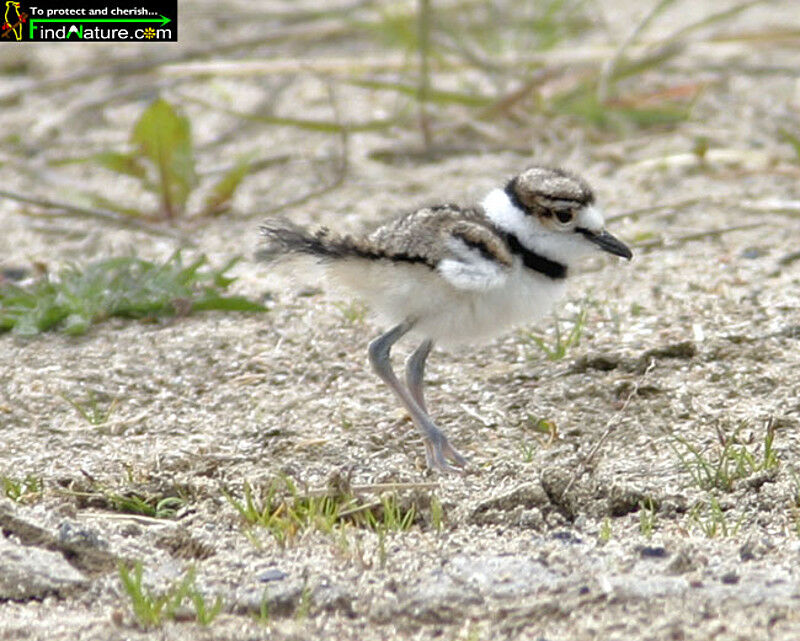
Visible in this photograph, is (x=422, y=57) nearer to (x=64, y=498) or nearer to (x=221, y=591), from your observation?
(x=64, y=498)

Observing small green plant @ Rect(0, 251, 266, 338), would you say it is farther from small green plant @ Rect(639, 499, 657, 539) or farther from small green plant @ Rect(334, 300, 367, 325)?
small green plant @ Rect(639, 499, 657, 539)

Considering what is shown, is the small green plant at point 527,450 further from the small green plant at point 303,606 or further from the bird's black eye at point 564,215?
the small green plant at point 303,606

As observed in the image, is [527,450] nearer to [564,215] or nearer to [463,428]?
[463,428]

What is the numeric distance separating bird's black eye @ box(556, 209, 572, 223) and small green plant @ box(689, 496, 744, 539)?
817 millimetres

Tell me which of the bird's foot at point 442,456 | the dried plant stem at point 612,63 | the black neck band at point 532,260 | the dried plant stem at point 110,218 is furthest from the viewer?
the dried plant stem at point 612,63

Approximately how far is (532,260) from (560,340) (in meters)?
0.38

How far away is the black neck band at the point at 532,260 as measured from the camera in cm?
314

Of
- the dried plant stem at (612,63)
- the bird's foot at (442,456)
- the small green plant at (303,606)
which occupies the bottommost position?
the small green plant at (303,606)

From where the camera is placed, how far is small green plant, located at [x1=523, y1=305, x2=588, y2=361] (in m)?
3.43

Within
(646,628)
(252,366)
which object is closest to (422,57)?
(252,366)

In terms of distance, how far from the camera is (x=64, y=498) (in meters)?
2.79

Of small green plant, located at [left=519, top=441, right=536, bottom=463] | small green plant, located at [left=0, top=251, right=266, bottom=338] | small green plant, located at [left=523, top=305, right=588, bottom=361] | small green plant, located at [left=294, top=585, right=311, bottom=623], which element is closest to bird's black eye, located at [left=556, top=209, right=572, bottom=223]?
small green plant, located at [left=523, top=305, right=588, bottom=361]

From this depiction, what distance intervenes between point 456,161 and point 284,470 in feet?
8.08
